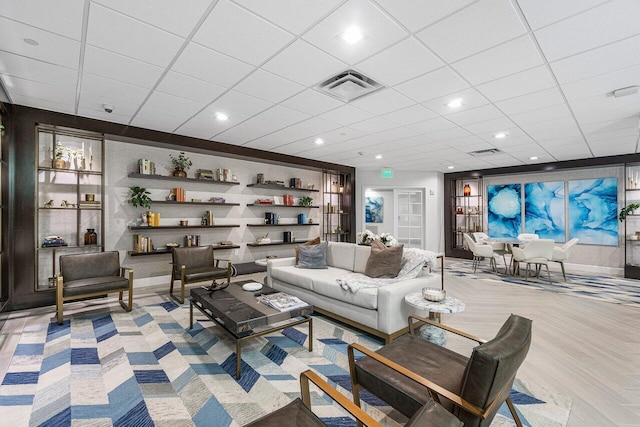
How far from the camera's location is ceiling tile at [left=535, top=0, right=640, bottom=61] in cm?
197

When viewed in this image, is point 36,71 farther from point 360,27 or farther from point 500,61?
point 500,61

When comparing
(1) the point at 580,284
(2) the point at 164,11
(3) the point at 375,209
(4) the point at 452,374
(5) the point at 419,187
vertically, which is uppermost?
(2) the point at 164,11

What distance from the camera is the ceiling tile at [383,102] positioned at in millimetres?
3437

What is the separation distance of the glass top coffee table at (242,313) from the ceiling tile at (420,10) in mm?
2567

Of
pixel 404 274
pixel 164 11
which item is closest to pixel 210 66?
pixel 164 11

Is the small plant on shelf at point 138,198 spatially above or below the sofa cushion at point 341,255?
→ above

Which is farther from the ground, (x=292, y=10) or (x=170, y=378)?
(x=292, y=10)

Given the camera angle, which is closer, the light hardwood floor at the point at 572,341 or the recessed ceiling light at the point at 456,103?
the light hardwood floor at the point at 572,341

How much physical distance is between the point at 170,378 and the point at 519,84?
436 cm

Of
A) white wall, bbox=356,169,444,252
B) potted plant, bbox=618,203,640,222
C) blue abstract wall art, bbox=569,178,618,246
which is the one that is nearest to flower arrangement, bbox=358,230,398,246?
white wall, bbox=356,169,444,252

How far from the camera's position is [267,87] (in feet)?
10.8

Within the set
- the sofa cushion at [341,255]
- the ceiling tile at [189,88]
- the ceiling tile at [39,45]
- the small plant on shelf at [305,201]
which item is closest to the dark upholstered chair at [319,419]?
the sofa cushion at [341,255]

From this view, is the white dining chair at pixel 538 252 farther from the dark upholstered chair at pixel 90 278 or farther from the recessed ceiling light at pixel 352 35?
the dark upholstered chair at pixel 90 278

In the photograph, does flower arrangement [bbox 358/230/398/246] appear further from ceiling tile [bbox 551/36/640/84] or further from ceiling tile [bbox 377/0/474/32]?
ceiling tile [bbox 377/0/474/32]
